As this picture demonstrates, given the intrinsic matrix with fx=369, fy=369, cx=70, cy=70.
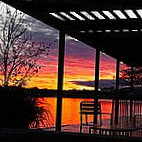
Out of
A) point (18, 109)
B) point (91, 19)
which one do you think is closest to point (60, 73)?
point (91, 19)

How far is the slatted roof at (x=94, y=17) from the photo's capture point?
611 centimetres

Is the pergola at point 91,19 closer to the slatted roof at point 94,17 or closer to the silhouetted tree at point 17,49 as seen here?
the slatted roof at point 94,17

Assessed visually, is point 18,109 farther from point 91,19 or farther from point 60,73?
point 91,19

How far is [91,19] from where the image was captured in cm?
803

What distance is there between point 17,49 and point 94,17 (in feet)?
7.60

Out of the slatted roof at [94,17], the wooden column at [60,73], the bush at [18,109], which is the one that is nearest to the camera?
→ the bush at [18,109]

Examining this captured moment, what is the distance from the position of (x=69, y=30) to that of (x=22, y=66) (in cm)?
141

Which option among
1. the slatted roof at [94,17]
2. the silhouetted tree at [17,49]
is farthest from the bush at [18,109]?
the silhouetted tree at [17,49]

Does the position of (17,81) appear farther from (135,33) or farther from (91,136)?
(91,136)

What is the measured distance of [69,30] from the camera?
843 centimetres

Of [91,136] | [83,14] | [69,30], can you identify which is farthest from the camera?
[69,30]

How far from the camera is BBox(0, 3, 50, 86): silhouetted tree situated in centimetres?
845

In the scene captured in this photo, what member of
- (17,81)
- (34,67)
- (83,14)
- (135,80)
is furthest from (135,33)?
(135,80)

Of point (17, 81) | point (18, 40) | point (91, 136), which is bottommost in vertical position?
point (91, 136)
